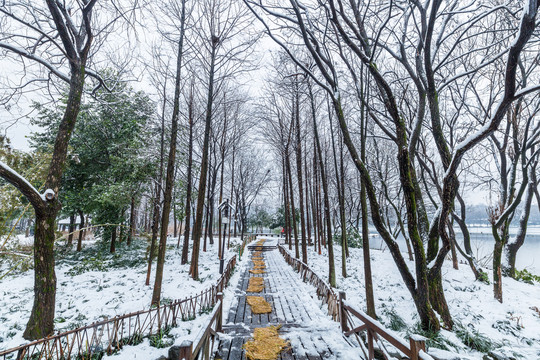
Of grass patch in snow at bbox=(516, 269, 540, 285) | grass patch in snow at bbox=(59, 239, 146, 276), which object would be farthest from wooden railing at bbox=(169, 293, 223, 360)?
grass patch in snow at bbox=(516, 269, 540, 285)

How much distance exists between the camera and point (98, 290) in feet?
30.2

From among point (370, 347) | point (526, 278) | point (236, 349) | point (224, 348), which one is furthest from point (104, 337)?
point (526, 278)

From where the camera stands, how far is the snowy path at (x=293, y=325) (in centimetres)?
427

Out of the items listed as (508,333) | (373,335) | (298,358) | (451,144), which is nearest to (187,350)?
(298,358)

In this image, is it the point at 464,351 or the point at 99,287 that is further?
the point at 99,287

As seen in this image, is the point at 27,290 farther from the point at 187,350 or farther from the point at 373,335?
the point at 373,335

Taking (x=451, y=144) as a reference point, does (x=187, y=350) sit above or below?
below

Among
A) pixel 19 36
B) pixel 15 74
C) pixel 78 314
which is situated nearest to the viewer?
pixel 19 36

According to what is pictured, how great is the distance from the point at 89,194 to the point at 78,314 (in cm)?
954

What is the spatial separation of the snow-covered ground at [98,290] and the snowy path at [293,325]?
2.71 feet

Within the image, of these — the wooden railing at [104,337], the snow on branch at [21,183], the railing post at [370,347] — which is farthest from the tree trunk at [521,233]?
the snow on branch at [21,183]

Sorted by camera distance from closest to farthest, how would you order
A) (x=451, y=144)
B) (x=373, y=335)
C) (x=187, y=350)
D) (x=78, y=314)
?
(x=187, y=350) → (x=373, y=335) → (x=78, y=314) → (x=451, y=144)

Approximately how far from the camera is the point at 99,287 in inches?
369

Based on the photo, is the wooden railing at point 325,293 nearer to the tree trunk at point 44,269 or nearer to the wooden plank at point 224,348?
the wooden plank at point 224,348
